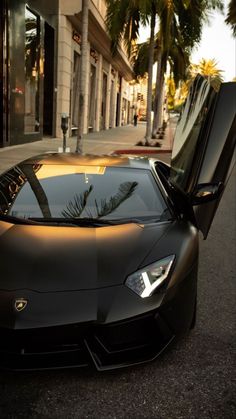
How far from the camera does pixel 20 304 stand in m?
2.61

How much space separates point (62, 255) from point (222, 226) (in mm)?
5037

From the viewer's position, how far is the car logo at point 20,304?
2.59 metres

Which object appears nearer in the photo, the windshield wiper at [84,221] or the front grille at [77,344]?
the front grille at [77,344]

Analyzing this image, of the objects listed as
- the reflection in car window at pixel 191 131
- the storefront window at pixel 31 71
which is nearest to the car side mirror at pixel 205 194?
the reflection in car window at pixel 191 131

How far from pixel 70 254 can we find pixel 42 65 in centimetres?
A: 1848

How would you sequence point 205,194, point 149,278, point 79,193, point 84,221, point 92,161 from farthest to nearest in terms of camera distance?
point 92,161 < point 205,194 < point 79,193 < point 84,221 < point 149,278

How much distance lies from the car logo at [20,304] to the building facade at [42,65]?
45.1ft

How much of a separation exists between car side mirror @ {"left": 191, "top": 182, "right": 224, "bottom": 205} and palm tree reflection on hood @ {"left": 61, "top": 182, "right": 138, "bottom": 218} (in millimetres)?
516

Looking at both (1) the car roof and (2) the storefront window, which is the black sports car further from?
(2) the storefront window

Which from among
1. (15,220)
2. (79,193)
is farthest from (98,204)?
(15,220)

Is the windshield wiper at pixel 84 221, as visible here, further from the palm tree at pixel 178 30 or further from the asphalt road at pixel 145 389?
the palm tree at pixel 178 30

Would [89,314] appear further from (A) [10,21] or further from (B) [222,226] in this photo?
(A) [10,21]

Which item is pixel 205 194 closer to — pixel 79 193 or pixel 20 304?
pixel 79 193

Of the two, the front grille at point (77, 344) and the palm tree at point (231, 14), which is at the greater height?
the palm tree at point (231, 14)
